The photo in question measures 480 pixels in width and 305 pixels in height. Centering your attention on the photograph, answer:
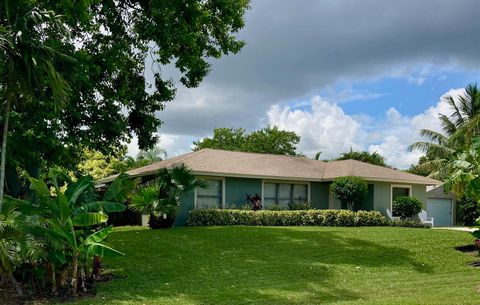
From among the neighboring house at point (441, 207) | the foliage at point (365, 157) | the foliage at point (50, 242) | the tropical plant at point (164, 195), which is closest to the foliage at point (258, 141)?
the foliage at point (365, 157)

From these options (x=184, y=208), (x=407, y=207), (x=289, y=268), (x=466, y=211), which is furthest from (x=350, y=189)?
(x=466, y=211)

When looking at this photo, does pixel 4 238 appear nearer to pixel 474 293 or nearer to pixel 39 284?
pixel 39 284

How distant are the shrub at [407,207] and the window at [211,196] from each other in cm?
977

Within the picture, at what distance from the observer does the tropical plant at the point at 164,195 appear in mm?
19859

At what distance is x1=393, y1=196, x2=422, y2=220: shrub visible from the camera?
26844 millimetres

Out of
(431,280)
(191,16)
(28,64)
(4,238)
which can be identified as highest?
(191,16)

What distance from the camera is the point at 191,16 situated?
54.9 feet

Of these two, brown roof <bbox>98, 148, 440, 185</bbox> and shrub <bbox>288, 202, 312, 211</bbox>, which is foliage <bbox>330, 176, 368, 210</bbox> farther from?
shrub <bbox>288, 202, 312, 211</bbox>

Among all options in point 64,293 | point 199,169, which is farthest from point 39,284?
point 199,169

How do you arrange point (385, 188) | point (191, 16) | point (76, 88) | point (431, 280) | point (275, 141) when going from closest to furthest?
point (431, 280), point (76, 88), point (191, 16), point (385, 188), point (275, 141)

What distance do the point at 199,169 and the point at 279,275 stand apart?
11504 mm

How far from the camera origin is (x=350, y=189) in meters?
25.4

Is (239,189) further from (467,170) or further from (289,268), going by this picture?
(289,268)

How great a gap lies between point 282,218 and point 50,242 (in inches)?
572
